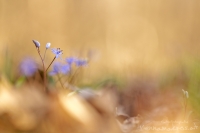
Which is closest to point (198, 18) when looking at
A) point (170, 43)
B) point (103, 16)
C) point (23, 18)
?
point (170, 43)

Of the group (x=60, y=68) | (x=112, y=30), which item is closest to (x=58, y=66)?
(x=60, y=68)

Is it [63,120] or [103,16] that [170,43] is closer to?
[103,16]

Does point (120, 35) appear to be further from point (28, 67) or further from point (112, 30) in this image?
point (28, 67)

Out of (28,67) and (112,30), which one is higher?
(112,30)

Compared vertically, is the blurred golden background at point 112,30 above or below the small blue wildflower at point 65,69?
above

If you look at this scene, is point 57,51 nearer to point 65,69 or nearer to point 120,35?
point 65,69
